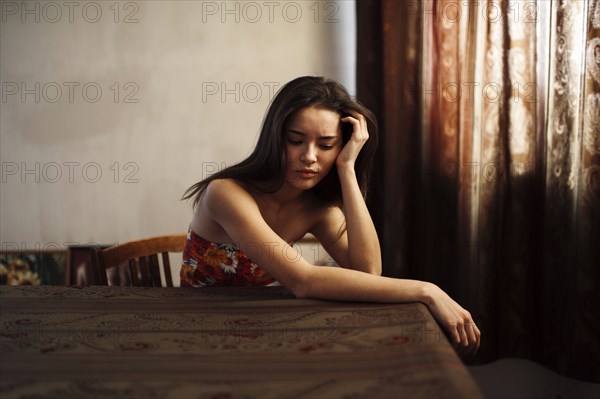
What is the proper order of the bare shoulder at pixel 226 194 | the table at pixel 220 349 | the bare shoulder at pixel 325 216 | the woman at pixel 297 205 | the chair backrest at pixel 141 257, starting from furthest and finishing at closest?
1. the bare shoulder at pixel 325 216
2. the chair backrest at pixel 141 257
3. the bare shoulder at pixel 226 194
4. the woman at pixel 297 205
5. the table at pixel 220 349

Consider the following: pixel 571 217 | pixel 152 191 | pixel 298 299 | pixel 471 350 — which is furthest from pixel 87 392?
pixel 152 191

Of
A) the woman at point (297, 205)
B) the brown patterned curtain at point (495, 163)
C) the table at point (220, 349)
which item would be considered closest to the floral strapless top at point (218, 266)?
the woman at point (297, 205)

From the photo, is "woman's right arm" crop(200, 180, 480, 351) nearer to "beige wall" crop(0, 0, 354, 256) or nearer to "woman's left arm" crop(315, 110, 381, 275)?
"woman's left arm" crop(315, 110, 381, 275)

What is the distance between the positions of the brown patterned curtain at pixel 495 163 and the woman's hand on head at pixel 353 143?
2.60 feet

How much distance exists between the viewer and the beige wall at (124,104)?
294 cm

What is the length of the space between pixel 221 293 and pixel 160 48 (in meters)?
1.83

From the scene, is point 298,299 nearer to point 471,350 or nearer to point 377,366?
point 471,350

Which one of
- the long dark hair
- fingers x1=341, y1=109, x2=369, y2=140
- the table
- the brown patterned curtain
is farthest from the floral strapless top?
the brown patterned curtain

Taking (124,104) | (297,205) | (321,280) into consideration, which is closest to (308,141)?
(297,205)

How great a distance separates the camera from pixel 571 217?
2223 millimetres

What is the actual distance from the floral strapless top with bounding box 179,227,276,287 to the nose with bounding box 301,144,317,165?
35cm

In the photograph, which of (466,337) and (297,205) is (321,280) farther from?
(297,205)

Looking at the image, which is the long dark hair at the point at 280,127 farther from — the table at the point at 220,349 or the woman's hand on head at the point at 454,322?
the woman's hand on head at the point at 454,322

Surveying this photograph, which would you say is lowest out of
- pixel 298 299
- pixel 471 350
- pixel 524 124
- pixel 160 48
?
pixel 471 350
